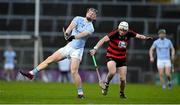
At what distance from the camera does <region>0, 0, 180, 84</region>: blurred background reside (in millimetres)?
44906

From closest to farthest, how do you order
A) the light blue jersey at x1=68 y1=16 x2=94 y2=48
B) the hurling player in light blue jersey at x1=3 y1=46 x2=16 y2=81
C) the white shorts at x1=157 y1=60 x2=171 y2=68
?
the light blue jersey at x1=68 y1=16 x2=94 y2=48 < the white shorts at x1=157 y1=60 x2=171 y2=68 < the hurling player in light blue jersey at x1=3 y1=46 x2=16 y2=81

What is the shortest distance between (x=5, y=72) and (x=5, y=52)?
1305mm

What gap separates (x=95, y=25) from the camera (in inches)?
1902

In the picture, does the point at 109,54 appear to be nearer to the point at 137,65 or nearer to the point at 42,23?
the point at 137,65

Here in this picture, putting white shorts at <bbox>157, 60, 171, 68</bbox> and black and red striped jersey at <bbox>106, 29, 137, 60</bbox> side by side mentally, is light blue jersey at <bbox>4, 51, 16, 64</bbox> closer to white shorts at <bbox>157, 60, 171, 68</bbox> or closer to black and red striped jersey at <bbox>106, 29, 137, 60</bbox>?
white shorts at <bbox>157, 60, 171, 68</bbox>

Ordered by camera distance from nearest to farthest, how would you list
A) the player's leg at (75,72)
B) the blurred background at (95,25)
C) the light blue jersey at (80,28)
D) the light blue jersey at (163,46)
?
the player's leg at (75,72), the light blue jersey at (80,28), the light blue jersey at (163,46), the blurred background at (95,25)

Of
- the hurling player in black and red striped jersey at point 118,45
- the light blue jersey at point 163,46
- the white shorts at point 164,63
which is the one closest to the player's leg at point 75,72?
the hurling player in black and red striped jersey at point 118,45

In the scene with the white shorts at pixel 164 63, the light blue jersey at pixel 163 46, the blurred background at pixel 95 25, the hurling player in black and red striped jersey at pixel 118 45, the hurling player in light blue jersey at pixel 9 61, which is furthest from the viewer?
the blurred background at pixel 95 25

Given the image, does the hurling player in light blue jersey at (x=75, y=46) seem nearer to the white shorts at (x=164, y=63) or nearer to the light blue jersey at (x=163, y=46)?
the light blue jersey at (x=163, y=46)

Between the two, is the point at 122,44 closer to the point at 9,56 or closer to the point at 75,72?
the point at 75,72

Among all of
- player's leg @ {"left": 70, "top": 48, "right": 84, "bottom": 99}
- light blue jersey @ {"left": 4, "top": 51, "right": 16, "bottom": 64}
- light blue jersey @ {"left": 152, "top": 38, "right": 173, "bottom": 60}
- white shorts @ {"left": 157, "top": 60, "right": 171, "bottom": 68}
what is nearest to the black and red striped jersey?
player's leg @ {"left": 70, "top": 48, "right": 84, "bottom": 99}

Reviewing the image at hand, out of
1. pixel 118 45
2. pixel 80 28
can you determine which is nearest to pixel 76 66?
pixel 80 28

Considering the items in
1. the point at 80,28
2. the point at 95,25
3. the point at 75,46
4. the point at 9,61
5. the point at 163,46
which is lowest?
the point at 9,61

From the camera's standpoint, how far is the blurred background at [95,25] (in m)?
44.9
